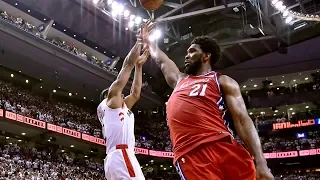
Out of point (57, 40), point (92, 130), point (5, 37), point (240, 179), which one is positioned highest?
point (57, 40)

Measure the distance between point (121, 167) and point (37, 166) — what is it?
1693cm

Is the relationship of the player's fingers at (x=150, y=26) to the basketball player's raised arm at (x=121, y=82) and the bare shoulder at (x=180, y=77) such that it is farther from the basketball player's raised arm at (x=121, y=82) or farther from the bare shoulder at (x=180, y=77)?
the bare shoulder at (x=180, y=77)

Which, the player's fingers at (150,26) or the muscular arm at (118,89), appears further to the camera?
the muscular arm at (118,89)

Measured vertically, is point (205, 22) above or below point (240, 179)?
above

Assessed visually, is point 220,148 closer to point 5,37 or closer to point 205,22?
point 5,37

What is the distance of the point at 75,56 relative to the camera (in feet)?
85.1

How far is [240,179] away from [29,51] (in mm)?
22991

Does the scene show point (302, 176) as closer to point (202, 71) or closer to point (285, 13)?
point (285, 13)

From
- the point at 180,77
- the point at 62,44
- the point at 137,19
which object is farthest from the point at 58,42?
the point at 180,77

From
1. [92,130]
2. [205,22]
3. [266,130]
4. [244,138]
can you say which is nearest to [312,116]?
[266,130]

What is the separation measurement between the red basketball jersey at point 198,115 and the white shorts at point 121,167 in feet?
5.43

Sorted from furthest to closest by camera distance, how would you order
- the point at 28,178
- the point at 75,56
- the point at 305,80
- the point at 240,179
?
the point at 305,80 < the point at 75,56 < the point at 28,178 < the point at 240,179

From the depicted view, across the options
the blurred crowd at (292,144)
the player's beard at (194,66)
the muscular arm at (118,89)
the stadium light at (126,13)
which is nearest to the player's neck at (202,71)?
the player's beard at (194,66)

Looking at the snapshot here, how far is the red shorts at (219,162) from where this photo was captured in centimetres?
299
